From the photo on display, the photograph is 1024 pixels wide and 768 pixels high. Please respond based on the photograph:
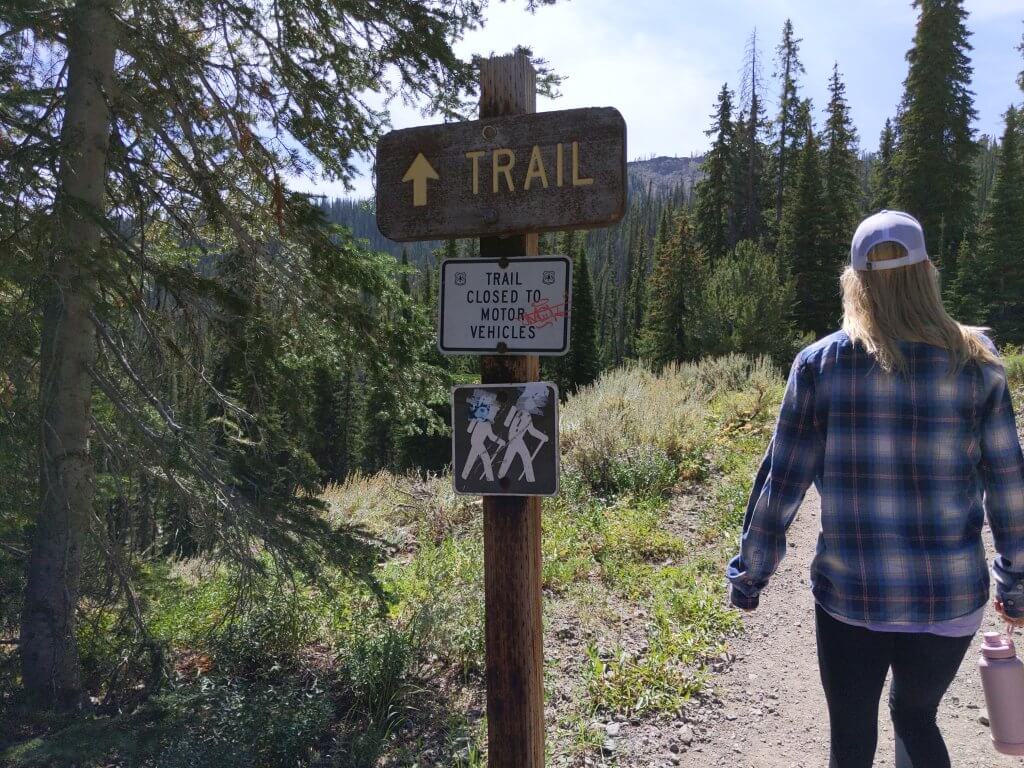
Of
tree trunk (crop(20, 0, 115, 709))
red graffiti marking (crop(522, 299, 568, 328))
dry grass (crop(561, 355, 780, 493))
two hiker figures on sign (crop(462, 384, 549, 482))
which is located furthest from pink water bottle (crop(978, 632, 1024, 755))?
dry grass (crop(561, 355, 780, 493))

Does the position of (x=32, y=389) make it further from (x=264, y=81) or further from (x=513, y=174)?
(x=513, y=174)

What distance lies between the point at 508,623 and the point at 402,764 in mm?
1487

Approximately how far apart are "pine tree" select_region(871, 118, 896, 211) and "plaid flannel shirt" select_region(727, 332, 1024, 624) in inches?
1602

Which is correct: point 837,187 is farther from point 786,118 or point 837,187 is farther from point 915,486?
point 915,486

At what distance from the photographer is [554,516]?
21.1ft

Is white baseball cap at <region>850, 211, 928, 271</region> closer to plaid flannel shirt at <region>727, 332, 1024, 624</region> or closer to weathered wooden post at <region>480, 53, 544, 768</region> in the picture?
plaid flannel shirt at <region>727, 332, 1024, 624</region>

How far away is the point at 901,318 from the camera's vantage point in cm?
199

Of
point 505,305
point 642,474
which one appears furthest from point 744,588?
point 642,474

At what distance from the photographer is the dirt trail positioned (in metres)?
3.18

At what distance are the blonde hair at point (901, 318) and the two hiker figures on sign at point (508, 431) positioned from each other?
0.99 m

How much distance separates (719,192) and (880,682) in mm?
45055

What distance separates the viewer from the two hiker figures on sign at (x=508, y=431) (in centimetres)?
215

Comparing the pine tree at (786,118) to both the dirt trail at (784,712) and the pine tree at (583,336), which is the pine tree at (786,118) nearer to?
the pine tree at (583,336)

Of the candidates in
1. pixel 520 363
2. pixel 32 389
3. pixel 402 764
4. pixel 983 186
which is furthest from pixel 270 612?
pixel 983 186
